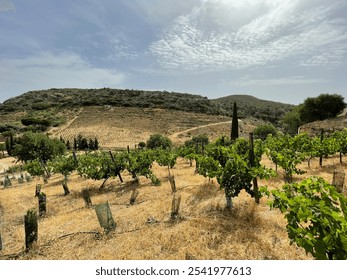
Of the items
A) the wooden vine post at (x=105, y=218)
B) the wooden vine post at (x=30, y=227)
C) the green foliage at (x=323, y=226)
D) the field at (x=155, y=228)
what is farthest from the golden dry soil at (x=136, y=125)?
the green foliage at (x=323, y=226)

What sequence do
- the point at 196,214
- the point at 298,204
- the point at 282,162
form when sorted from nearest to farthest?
the point at 298,204
the point at 196,214
the point at 282,162

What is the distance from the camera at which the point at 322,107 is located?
158ft

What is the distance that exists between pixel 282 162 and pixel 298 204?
852 centimetres

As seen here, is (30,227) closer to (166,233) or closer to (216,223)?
(166,233)

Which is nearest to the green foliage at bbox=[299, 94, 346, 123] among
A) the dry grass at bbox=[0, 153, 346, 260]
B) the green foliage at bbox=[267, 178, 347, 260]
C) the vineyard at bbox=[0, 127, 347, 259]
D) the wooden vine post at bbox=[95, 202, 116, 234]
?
the vineyard at bbox=[0, 127, 347, 259]

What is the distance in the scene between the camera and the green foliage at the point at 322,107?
46906 mm

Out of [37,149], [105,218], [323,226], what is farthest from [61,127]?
[323,226]

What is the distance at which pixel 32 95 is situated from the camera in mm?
118688

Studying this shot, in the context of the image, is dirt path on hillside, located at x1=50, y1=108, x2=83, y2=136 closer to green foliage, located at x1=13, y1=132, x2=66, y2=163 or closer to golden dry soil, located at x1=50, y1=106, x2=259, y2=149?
golden dry soil, located at x1=50, y1=106, x2=259, y2=149

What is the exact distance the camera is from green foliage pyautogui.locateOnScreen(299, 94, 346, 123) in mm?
46906

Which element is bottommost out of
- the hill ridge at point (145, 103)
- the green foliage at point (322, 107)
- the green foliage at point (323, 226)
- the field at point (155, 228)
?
the field at point (155, 228)

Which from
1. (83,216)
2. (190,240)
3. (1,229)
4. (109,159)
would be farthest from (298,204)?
(109,159)

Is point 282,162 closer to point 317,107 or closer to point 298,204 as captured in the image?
point 298,204

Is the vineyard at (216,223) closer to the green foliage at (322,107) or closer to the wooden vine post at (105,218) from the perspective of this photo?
the wooden vine post at (105,218)
